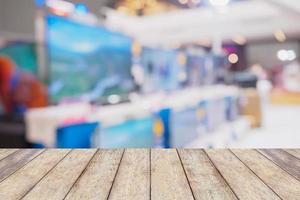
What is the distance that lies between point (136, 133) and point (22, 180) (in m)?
1.22

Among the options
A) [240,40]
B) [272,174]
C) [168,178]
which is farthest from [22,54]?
[240,40]

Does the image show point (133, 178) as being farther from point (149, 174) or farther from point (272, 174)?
point (272, 174)

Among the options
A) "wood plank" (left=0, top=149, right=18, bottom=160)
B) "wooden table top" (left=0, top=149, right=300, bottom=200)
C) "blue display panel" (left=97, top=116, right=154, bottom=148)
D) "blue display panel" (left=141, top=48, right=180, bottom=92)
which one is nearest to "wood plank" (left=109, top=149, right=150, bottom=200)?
"wooden table top" (left=0, top=149, right=300, bottom=200)

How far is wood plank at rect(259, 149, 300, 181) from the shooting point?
1.87m

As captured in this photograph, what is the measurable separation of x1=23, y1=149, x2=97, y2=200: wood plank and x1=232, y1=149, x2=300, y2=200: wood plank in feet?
2.93

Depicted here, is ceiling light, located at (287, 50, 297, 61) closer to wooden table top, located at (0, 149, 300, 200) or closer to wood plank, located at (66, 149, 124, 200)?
wooden table top, located at (0, 149, 300, 200)

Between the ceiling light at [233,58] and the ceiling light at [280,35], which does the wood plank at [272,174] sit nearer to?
the ceiling light at [280,35]

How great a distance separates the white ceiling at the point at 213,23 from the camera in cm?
888

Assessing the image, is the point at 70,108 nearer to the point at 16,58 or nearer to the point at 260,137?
the point at 16,58

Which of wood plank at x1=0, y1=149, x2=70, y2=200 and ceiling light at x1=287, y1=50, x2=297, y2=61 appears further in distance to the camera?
ceiling light at x1=287, y1=50, x2=297, y2=61

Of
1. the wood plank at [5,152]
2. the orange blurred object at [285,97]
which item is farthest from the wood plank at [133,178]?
the orange blurred object at [285,97]

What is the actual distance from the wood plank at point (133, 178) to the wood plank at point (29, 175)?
1.23 ft

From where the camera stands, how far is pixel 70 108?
2289 mm

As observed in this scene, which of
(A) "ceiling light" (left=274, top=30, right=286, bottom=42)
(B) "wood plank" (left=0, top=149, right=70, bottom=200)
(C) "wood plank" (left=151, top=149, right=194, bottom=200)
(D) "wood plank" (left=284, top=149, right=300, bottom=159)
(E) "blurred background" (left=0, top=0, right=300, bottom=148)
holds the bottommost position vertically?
(D) "wood plank" (left=284, top=149, right=300, bottom=159)
